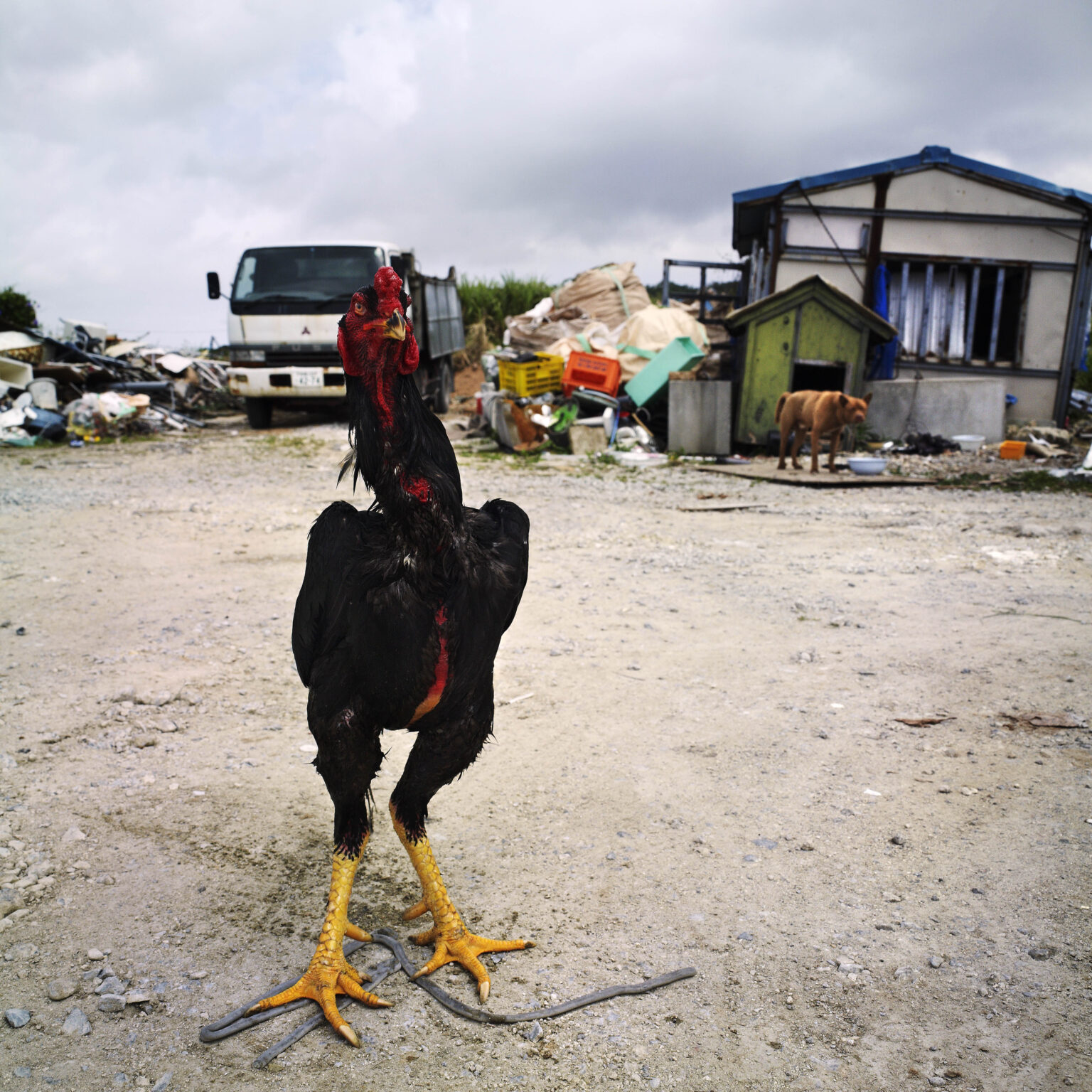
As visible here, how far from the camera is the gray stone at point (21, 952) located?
7.36 ft

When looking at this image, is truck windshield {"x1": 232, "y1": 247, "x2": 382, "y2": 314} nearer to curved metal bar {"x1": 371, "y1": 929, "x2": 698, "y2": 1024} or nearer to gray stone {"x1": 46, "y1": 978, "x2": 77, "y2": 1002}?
gray stone {"x1": 46, "y1": 978, "x2": 77, "y2": 1002}

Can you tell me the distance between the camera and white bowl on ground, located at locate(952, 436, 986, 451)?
479 inches

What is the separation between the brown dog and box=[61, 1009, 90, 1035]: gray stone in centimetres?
965

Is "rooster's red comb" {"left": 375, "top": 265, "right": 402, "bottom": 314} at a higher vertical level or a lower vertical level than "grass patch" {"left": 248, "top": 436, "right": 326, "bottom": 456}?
higher

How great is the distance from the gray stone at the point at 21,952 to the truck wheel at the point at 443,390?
45.9 feet

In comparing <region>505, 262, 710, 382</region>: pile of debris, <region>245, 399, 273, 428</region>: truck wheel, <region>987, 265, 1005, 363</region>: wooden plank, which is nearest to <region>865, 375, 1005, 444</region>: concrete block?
<region>987, 265, 1005, 363</region>: wooden plank

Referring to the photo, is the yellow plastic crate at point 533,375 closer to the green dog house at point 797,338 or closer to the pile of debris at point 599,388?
the pile of debris at point 599,388

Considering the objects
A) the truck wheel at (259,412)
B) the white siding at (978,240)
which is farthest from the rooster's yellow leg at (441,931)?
the white siding at (978,240)

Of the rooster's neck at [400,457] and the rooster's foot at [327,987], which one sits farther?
the rooster's foot at [327,987]

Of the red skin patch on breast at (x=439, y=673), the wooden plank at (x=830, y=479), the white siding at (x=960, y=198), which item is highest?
the white siding at (x=960, y=198)

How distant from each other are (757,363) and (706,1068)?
1115 cm

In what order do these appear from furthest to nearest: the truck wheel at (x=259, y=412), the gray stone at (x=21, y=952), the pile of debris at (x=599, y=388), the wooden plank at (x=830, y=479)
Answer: the truck wheel at (x=259, y=412) → the pile of debris at (x=599, y=388) → the wooden plank at (x=830, y=479) → the gray stone at (x=21, y=952)

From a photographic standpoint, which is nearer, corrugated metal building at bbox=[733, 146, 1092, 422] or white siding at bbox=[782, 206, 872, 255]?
corrugated metal building at bbox=[733, 146, 1092, 422]

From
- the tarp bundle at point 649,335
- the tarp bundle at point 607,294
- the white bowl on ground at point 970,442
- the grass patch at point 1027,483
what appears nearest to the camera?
the grass patch at point 1027,483
